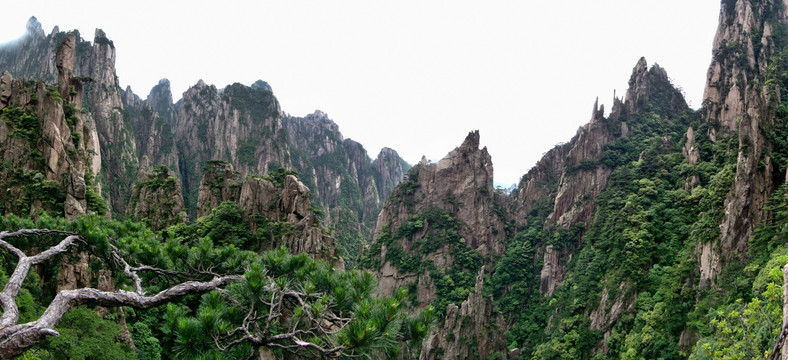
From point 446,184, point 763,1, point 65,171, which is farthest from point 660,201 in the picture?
point 65,171

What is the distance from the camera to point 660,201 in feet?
137

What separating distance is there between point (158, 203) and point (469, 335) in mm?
26460

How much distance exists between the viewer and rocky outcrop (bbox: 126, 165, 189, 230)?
33.7 metres

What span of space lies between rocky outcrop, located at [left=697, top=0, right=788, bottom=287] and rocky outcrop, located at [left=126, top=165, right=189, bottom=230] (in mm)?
35054

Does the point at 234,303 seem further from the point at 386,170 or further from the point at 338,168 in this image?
the point at 386,170

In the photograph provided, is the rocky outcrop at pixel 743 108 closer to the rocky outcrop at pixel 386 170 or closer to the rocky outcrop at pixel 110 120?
the rocky outcrop at pixel 110 120

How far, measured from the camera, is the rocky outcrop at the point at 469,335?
122ft

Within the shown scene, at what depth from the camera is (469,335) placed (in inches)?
1506

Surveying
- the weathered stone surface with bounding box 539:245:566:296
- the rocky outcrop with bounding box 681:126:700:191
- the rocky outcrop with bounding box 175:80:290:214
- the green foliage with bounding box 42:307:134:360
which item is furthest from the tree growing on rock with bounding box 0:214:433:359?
the rocky outcrop with bounding box 175:80:290:214

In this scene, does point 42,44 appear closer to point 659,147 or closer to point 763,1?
point 659,147

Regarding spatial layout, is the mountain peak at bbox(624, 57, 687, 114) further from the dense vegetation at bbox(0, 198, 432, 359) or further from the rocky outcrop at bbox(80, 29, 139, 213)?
the rocky outcrop at bbox(80, 29, 139, 213)

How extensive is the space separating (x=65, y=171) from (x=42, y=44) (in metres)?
90.8

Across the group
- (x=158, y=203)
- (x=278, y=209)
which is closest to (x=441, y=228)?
(x=278, y=209)

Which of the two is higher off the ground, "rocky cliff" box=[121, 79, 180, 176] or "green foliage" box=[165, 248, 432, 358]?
"rocky cliff" box=[121, 79, 180, 176]
